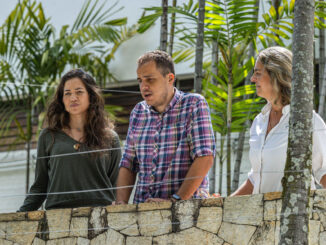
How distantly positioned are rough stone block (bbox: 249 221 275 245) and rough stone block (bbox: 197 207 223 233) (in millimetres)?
150

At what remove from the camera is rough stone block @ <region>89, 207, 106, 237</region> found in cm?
299

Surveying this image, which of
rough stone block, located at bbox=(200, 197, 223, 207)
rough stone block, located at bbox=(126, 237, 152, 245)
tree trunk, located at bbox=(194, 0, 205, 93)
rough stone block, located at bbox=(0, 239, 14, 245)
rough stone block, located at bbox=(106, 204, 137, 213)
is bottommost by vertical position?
rough stone block, located at bbox=(0, 239, 14, 245)

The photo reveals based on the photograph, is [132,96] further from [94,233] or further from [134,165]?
[94,233]

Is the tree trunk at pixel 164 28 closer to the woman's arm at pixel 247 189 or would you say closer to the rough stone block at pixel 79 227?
the woman's arm at pixel 247 189

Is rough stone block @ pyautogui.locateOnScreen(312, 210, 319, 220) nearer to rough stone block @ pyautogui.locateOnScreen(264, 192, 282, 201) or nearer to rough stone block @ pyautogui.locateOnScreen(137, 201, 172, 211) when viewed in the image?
rough stone block @ pyautogui.locateOnScreen(264, 192, 282, 201)

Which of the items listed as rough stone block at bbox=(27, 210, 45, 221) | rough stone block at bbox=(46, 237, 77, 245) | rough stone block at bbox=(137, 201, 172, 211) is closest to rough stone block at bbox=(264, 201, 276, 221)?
rough stone block at bbox=(137, 201, 172, 211)

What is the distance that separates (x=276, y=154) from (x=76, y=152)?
3.07ft

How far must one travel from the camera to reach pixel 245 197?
2.77 meters

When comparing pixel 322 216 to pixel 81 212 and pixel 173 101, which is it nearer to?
pixel 173 101

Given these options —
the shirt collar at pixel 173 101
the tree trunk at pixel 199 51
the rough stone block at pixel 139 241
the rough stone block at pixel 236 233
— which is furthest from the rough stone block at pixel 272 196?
the tree trunk at pixel 199 51

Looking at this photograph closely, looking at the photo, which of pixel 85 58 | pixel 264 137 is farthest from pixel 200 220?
pixel 85 58

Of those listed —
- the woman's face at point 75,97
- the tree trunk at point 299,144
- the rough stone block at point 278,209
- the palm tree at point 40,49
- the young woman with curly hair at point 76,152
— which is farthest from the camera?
the palm tree at point 40,49

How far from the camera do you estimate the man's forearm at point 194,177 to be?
9.55ft

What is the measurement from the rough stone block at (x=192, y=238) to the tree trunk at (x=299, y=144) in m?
0.40
